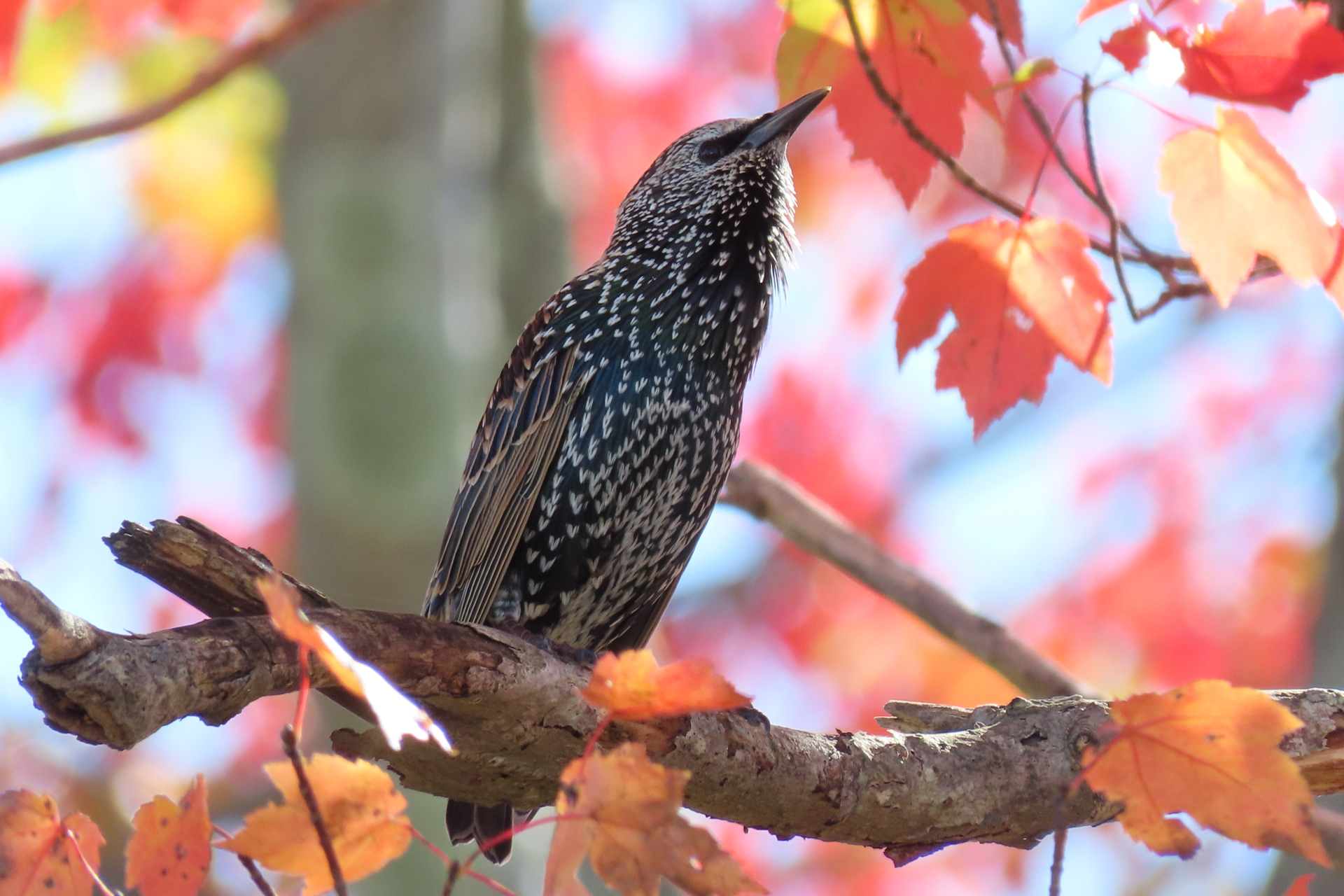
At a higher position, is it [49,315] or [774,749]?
[49,315]

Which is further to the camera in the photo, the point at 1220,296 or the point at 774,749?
the point at 774,749

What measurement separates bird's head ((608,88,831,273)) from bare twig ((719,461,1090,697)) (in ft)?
2.52

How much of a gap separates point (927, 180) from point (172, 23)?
2825 millimetres

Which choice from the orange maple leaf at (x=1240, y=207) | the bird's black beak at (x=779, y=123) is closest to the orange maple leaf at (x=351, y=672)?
the orange maple leaf at (x=1240, y=207)

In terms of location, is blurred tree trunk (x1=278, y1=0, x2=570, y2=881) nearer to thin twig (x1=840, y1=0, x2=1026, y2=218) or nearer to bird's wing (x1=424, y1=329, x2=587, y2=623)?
bird's wing (x1=424, y1=329, x2=587, y2=623)

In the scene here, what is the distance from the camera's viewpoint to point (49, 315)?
7.24 metres

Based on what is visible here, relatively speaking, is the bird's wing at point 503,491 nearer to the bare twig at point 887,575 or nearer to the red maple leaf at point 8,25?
the bare twig at point 887,575

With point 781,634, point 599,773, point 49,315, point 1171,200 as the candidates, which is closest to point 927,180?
point 1171,200

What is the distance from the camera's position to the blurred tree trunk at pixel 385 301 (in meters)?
4.33

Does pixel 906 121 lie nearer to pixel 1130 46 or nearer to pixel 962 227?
pixel 962 227

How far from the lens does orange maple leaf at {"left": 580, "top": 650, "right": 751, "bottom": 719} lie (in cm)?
167

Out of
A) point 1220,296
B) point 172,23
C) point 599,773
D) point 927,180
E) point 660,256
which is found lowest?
point 599,773

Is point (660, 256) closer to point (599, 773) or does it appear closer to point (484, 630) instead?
point (484, 630)

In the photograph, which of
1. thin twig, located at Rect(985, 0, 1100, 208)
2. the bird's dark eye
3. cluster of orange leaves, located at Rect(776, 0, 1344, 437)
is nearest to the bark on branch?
cluster of orange leaves, located at Rect(776, 0, 1344, 437)
